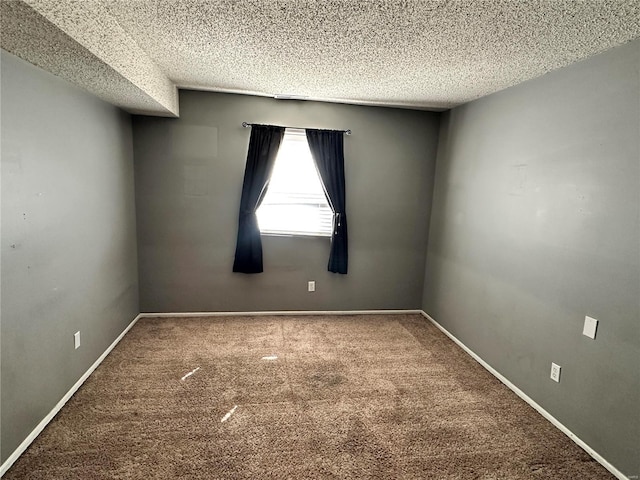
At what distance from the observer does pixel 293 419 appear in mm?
2086

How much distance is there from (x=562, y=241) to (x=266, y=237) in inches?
104

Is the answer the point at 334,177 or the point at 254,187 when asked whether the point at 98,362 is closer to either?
the point at 254,187

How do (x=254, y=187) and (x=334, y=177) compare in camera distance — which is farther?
(x=334, y=177)

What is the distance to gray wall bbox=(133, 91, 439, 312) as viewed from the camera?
10.9ft

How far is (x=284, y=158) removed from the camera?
3514 millimetres

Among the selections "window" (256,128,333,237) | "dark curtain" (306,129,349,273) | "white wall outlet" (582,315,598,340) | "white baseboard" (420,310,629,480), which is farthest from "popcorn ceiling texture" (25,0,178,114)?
"white baseboard" (420,310,629,480)

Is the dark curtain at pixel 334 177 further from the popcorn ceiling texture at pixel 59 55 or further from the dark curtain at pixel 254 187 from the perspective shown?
the popcorn ceiling texture at pixel 59 55

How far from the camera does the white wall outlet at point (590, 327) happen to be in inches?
75.6

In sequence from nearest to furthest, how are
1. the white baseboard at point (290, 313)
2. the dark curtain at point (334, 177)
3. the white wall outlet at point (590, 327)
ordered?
1. the white wall outlet at point (590, 327)
2. the dark curtain at point (334, 177)
3. the white baseboard at point (290, 313)

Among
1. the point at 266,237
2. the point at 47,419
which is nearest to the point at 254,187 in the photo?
the point at 266,237

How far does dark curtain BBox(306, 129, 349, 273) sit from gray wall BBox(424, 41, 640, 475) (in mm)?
1206

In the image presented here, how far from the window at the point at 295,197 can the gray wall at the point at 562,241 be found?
1.48 metres

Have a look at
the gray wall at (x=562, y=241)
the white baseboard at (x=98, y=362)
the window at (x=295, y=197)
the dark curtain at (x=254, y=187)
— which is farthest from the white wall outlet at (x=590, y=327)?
the dark curtain at (x=254, y=187)

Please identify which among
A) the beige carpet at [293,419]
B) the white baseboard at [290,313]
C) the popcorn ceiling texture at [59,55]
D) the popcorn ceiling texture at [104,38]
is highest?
the popcorn ceiling texture at [104,38]
